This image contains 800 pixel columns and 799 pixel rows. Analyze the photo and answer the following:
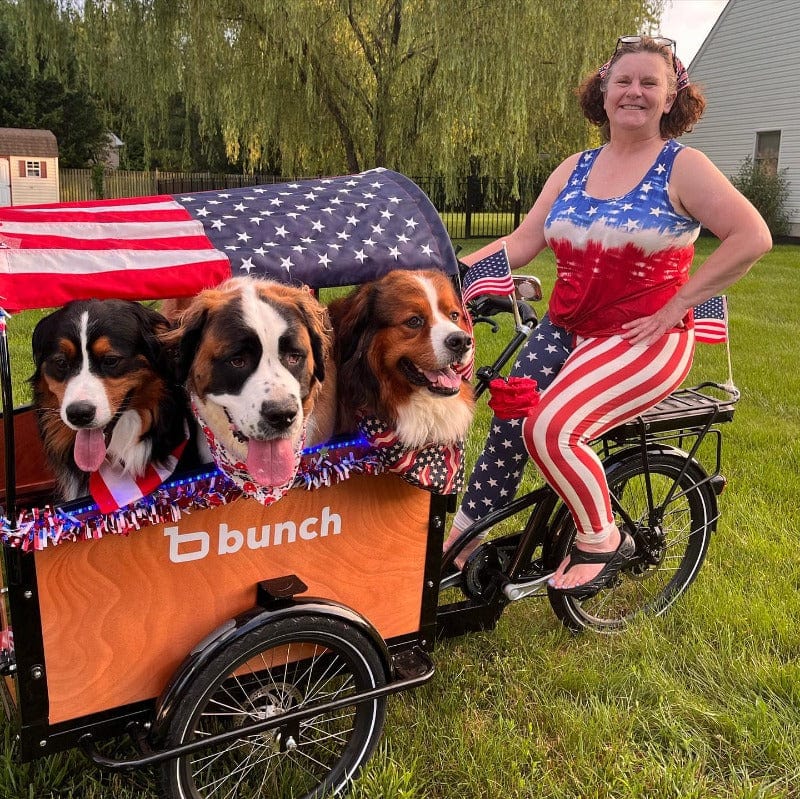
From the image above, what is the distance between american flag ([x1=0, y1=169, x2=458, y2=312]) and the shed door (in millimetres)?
23335

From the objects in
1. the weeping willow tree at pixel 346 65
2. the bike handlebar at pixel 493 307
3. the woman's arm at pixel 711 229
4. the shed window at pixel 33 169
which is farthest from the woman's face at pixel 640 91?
the shed window at pixel 33 169

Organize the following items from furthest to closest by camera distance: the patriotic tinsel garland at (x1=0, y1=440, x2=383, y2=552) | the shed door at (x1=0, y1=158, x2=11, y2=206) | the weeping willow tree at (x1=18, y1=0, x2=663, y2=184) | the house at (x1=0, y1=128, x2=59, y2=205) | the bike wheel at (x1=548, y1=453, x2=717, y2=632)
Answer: the house at (x1=0, y1=128, x2=59, y2=205) → the shed door at (x1=0, y1=158, x2=11, y2=206) → the weeping willow tree at (x1=18, y1=0, x2=663, y2=184) → the bike wheel at (x1=548, y1=453, x2=717, y2=632) → the patriotic tinsel garland at (x1=0, y1=440, x2=383, y2=552)

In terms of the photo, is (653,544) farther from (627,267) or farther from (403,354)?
(403,354)

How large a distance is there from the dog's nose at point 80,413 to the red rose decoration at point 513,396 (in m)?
1.14

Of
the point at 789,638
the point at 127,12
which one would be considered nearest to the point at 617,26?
the point at 127,12

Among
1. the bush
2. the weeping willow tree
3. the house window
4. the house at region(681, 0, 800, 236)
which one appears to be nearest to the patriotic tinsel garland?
the weeping willow tree

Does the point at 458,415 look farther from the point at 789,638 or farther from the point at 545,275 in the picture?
the point at 545,275

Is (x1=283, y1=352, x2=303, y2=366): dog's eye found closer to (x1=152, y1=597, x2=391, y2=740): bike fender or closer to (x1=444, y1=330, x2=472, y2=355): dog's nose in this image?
(x1=444, y1=330, x2=472, y2=355): dog's nose

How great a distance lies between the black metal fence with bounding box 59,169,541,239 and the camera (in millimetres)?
20000

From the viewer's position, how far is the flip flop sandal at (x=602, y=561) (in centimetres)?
266

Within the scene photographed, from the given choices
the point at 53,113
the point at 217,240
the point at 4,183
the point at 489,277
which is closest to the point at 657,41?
the point at 489,277

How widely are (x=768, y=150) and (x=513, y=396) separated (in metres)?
22.5

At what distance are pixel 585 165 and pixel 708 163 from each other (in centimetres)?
46

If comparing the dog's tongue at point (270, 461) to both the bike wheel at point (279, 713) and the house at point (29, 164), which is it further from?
the house at point (29, 164)
